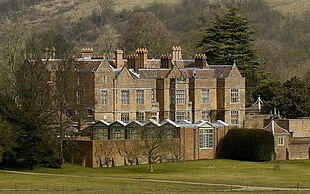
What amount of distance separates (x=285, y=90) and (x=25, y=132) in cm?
3123

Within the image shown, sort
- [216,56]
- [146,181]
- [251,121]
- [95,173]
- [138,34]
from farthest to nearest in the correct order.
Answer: [138,34] → [216,56] → [251,121] → [95,173] → [146,181]

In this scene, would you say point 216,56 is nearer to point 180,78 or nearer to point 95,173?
point 180,78

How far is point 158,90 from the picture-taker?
87.3 metres

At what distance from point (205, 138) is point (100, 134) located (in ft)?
26.3

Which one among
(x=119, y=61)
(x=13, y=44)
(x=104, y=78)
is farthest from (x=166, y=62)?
(x=13, y=44)

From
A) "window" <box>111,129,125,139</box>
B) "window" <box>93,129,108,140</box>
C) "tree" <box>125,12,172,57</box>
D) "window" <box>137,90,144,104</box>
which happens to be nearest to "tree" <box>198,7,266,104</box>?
"tree" <box>125,12,172,57</box>

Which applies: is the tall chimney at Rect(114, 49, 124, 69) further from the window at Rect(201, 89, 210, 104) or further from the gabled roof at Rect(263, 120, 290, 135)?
the gabled roof at Rect(263, 120, 290, 135)

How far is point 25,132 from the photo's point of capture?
232 feet

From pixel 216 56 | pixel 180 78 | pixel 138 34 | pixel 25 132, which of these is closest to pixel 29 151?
pixel 25 132

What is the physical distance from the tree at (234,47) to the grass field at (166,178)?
74.8ft

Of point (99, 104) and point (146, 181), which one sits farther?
point (99, 104)

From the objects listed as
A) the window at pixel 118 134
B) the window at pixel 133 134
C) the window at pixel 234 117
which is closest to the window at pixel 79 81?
the window at pixel 118 134

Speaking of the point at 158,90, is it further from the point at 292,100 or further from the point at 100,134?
the point at 292,100

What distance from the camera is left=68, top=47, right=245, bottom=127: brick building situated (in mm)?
84250
